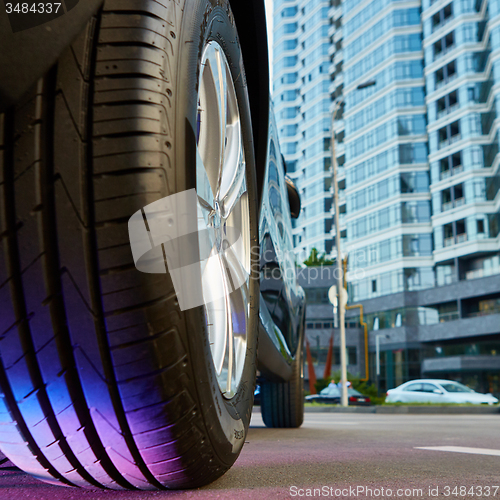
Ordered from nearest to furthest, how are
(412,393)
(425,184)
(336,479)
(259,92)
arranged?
(336,479) < (259,92) < (412,393) < (425,184)

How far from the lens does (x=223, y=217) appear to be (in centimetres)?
174

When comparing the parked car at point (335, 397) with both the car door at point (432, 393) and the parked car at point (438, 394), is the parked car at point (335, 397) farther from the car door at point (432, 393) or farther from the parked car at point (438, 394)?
the car door at point (432, 393)

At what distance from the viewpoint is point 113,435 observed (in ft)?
3.52

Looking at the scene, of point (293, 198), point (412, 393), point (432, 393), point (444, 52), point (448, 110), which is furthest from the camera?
point (444, 52)

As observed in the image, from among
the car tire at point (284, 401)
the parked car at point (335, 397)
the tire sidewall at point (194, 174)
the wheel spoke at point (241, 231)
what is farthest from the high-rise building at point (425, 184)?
the tire sidewall at point (194, 174)

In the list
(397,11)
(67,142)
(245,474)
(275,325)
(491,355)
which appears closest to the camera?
(67,142)

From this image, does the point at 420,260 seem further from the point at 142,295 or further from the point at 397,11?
the point at 142,295

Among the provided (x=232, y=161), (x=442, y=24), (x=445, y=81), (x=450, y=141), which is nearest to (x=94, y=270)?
(x=232, y=161)

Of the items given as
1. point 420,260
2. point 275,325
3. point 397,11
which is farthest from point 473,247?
point 275,325

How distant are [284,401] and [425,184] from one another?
44.4 m

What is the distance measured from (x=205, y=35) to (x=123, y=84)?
38 centimetres

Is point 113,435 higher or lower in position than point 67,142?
lower

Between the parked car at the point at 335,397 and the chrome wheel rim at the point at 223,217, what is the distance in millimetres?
26037

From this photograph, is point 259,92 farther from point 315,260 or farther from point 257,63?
point 315,260
